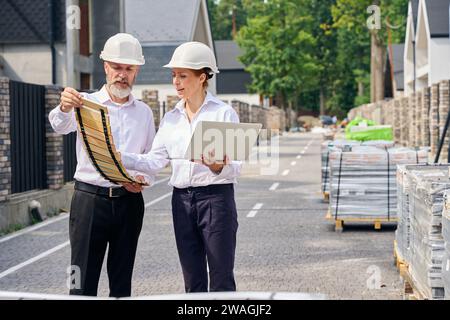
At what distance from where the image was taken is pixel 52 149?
16.4 meters

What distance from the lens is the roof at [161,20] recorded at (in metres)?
42.0

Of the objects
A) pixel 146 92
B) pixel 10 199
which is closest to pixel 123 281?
pixel 10 199

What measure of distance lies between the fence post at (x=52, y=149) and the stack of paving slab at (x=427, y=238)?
9.46 metres

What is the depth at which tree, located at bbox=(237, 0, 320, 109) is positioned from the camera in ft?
293

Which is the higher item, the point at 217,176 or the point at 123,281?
the point at 217,176

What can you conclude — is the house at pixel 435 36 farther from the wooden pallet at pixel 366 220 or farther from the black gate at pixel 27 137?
the wooden pallet at pixel 366 220

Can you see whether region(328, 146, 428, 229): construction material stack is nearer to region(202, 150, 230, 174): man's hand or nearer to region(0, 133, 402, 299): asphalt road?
region(0, 133, 402, 299): asphalt road

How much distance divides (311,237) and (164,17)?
31.9 meters

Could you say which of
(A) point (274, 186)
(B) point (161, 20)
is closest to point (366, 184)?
(A) point (274, 186)

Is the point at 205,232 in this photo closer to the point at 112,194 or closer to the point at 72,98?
the point at 112,194

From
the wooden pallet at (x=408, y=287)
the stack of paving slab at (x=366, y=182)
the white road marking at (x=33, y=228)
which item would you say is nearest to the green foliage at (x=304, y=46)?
the white road marking at (x=33, y=228)

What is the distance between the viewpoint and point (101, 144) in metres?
5.12

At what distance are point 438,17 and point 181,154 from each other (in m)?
43.5
